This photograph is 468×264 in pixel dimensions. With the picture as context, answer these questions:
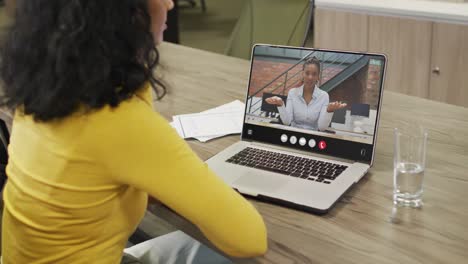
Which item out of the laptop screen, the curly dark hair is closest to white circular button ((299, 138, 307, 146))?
the laptop screen

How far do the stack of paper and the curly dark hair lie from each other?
58 centimetres

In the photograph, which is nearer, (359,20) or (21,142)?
(21,142)

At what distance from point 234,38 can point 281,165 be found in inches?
55.6

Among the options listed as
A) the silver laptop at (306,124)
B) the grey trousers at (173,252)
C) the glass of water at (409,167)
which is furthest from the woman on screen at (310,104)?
the grey trousers at (173,252)

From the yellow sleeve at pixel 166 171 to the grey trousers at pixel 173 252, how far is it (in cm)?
41

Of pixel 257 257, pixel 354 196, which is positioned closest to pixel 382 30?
pixel 354 196

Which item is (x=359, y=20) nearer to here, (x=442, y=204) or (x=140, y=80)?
(x=442, y=204)

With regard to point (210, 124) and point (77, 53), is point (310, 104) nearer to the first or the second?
point (210, 124)

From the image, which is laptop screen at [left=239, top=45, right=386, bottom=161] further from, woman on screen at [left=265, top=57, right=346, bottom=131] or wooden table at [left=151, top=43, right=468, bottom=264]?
wooden table at [left=151, top=43, right=468, bottom=264]

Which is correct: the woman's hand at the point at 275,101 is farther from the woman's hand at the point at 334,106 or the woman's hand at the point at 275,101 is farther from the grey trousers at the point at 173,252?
the grey trousers at the point at 173,252

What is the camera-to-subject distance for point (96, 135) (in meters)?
0.96

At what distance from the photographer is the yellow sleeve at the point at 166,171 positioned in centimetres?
95

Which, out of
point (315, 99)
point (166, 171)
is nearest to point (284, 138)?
point (315, 99)

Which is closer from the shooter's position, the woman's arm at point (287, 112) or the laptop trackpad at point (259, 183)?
the laptop trackpad at point (259, 183)
